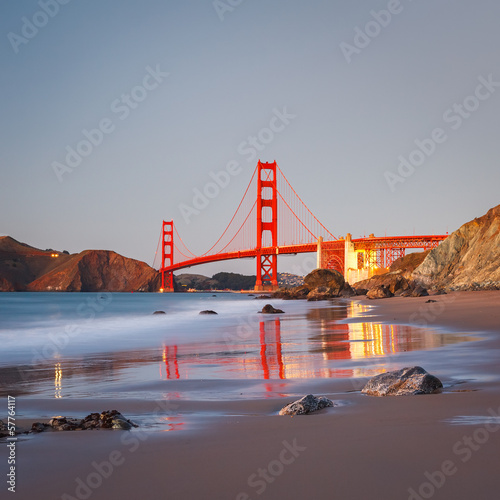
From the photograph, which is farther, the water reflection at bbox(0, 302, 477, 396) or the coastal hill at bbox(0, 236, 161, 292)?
the coastal hill at bbox(0, 236, 161, 292)

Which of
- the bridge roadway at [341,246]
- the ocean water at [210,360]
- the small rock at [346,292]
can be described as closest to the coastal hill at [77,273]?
the bridge roadway at [341,246]

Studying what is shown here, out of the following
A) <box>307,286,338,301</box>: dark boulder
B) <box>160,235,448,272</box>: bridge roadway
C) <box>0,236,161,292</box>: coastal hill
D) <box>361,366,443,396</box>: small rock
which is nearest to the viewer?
<box>361,366,443,396</box>: small rock

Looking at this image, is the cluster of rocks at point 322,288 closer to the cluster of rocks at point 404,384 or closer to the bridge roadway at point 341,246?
the bridge roadway at point 341,246

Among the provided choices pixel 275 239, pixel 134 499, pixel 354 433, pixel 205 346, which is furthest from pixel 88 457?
pixel 275 239

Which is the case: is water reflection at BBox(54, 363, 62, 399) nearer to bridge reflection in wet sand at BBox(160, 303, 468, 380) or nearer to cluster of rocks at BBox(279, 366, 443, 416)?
bridge reflection in wet sand at BBox(160, 303, 468, 380)

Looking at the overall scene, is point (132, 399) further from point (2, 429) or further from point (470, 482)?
point (470, 482)

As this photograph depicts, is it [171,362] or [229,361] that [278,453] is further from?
[171,362]

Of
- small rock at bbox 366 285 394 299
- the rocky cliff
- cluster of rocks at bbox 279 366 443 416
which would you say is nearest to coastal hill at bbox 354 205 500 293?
the rocky cliff

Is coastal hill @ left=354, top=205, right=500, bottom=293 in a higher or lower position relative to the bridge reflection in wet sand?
higher
